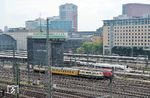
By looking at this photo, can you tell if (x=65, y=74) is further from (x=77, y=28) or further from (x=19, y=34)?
(x=77, y=28)

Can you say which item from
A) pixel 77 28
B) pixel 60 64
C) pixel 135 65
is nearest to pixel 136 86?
pixel 60 64

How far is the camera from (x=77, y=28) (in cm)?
17812

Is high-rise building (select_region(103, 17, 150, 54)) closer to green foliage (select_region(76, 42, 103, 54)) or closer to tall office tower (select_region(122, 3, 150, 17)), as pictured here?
green foliage (select_region(76, 42, 103, 54))

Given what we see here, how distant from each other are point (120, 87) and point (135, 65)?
70.4ft

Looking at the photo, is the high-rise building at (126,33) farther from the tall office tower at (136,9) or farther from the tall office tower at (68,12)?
the tall office tower at (68,12)

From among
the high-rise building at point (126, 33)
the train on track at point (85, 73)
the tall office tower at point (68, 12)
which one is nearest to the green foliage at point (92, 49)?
the high-rise building at point (126, 33)

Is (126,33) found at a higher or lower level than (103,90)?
higher

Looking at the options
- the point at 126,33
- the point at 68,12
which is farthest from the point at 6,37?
the point at 68,12

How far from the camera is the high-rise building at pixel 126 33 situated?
252ft

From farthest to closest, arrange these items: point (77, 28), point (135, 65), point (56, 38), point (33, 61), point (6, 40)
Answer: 1. point (77, 28)
2. point (6, 40)
3. point (135, 65)
4. point (56, 38)
5. point (33, 61)

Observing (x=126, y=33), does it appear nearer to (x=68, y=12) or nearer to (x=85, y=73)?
(x=85, y=73)

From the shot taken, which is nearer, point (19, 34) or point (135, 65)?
point (135, 65)

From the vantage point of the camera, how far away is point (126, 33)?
81188 millimetres

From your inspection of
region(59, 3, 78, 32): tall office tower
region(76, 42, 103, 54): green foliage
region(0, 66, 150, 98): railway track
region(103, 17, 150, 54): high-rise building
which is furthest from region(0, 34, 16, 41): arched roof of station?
region(59, 3, 78, 32): tall office tower
